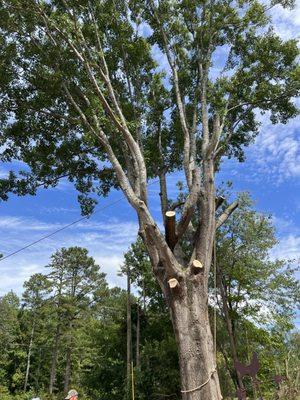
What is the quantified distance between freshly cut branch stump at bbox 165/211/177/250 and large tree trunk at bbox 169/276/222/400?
2.56 feet

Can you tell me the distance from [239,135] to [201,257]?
18.0 ft

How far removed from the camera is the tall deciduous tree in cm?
797

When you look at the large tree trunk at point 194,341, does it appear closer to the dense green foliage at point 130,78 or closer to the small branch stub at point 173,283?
the small branch stub at point 173,283

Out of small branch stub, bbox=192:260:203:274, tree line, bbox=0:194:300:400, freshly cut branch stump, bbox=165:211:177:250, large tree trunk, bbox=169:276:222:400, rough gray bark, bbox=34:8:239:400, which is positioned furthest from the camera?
tree line, bbox=0:194:300:400

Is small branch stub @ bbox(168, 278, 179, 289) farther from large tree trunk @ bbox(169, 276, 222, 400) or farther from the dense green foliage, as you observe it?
the dense green foliage

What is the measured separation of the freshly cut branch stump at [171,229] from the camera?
7.03 m

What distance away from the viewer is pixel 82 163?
11406 mm

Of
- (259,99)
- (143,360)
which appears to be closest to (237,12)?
(259,99)

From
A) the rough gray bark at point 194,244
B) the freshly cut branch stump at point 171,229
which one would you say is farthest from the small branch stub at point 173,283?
the freshly cut branch stump at point 171,229

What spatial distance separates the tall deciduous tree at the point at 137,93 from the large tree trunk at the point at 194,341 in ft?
1.77

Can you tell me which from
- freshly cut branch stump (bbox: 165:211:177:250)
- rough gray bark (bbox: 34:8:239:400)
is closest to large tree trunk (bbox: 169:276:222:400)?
rough gray bark (bbox: 34:8:239:400)

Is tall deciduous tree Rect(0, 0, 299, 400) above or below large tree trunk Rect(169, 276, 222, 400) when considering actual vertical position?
above

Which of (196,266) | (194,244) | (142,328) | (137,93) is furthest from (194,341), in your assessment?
(142,328)

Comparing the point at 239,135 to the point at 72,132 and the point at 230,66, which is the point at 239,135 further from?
the point at 72,132
